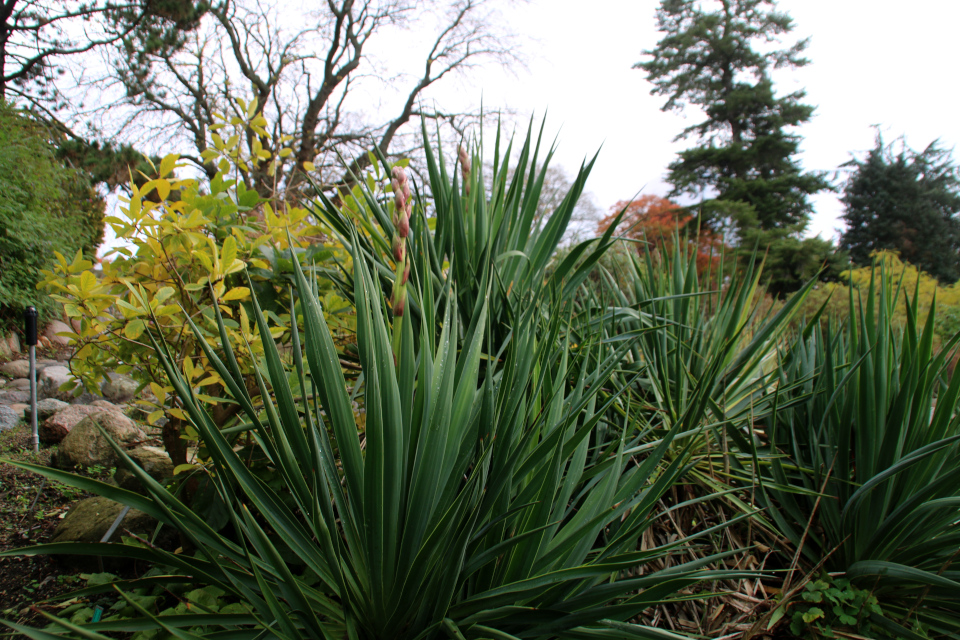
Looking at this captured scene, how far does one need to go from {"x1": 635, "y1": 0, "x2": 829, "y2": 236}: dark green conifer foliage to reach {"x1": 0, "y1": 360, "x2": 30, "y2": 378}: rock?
20.8 metres

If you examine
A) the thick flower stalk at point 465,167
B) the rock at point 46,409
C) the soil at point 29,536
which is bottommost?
the rock at point 46,409

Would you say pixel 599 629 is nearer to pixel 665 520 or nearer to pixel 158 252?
pixel 665 520

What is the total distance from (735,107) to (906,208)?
8.54 meters

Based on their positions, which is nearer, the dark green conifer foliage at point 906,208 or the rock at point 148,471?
the rock at point 148,471

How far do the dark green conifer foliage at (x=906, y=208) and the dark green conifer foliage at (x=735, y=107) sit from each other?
3.12 metres

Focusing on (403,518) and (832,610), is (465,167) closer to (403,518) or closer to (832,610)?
(403,518)

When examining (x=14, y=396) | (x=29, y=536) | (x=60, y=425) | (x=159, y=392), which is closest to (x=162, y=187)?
Answer: (x=159, y=392)

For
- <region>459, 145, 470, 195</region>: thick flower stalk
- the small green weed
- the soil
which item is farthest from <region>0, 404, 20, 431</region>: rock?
the small green weed

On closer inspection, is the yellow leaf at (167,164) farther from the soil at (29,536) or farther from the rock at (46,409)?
the rock at (46,409)

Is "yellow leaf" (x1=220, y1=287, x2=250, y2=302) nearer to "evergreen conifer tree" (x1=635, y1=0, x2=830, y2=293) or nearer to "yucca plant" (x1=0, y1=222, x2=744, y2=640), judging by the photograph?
"yucca plant" (x1=0, y1=222, x2=744, y2=640)

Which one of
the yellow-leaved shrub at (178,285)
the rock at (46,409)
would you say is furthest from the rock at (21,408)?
the yellow-leaved shrub at (178,285)

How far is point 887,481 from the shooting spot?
1436mm

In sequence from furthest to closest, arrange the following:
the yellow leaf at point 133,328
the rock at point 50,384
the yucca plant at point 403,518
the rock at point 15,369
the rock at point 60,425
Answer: the rock at point 15,369 → the rock at point 50,384 → the rock at point 60,425 → the yellow leaf at point 133,328 → the yucca plant at point 403,518

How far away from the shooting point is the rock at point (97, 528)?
1902 millimetres
